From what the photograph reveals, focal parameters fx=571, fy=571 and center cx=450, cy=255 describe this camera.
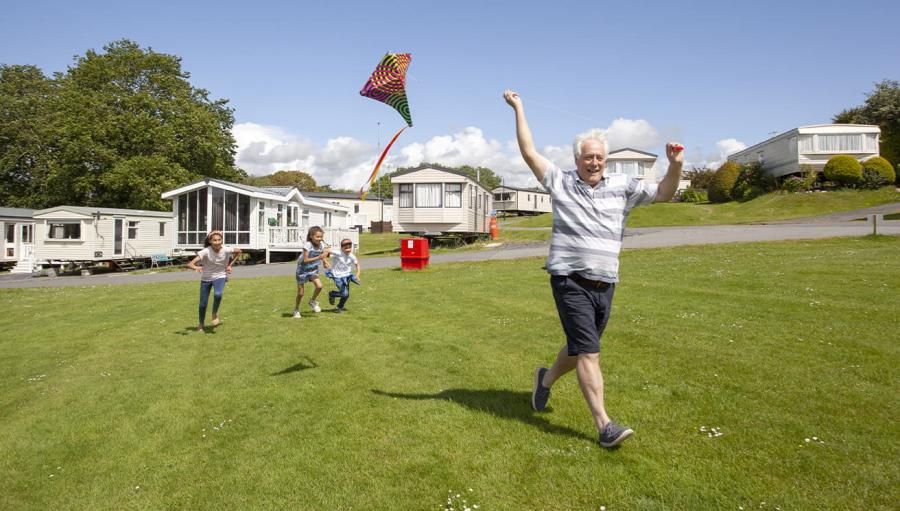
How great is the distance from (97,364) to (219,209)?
24907mm

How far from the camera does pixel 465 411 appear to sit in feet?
16.3

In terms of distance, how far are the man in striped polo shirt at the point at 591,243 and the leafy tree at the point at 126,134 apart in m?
41.7

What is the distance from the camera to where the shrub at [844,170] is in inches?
1594

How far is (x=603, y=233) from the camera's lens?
416 cm

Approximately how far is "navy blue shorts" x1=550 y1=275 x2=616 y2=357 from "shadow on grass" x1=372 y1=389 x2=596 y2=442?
685mm

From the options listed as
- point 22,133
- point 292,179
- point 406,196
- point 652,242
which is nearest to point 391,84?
point 652,242

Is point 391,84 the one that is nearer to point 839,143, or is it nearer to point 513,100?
point 513,100

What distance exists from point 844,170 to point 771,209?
629cm

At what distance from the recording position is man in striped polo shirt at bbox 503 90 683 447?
162 inches

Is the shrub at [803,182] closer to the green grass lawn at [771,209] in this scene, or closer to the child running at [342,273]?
the green grass lawn at [771,209]

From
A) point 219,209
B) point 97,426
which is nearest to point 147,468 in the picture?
point 97,426

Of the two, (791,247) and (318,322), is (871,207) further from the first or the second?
(318,322)

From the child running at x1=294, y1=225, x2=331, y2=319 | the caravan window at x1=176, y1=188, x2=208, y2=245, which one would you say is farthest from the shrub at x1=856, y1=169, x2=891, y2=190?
the caravan window at x1=176, y1=188, x2=208, y2=245

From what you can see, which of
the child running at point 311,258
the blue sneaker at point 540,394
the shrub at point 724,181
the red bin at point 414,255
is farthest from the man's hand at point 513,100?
the shrub at point 724,181
